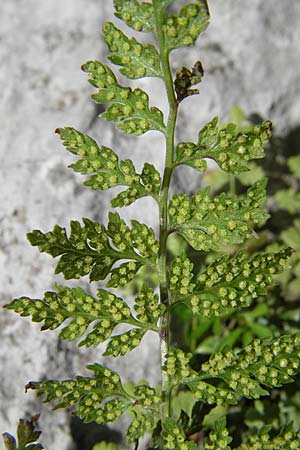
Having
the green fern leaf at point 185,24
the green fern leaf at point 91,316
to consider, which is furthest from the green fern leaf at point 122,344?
the green fern leaf at point 185,24

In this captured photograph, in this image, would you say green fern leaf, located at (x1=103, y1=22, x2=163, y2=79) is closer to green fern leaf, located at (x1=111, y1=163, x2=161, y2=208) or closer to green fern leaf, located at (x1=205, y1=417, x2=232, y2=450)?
green fern leaf, located at (x1=111, y1=163, x2=161, y2=208)

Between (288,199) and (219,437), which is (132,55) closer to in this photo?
(219,437)

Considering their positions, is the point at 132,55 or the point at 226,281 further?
the point at 226,281

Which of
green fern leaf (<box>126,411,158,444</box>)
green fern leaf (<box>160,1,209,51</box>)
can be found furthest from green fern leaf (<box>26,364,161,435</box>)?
green fern leaf (<box>160,1,209,51</box>)

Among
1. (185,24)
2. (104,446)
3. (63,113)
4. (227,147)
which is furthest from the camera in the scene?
(63,113)

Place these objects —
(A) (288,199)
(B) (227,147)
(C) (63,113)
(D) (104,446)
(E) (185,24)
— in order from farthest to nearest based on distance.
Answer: (A) (288,199) < (C) (63,113) < (D) (104,446) < (B) (227,147) < (E) (185,24)

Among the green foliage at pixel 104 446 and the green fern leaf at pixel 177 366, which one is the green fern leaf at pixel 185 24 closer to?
the green fern leaf at pixel 177 366

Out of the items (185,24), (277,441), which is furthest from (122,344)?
(185,24)
